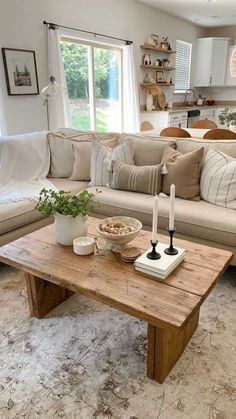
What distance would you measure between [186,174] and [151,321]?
147 cm

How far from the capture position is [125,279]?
145 centimetres

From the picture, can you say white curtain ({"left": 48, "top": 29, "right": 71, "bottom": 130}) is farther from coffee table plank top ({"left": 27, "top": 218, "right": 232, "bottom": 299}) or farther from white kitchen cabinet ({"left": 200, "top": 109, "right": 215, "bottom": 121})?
white kitchen cabinet ({"left": 200, "top": 109, "right": 215, "bottom": 121})

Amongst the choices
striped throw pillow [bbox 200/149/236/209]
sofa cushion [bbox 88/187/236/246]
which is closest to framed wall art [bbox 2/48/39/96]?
sofa cushion [bbox 88/187/236/246]

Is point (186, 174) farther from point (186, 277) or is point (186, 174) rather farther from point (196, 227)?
point (186, 277)

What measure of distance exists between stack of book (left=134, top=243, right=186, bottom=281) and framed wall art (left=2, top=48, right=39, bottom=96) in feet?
9.31

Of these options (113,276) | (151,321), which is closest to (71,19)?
(113,276)

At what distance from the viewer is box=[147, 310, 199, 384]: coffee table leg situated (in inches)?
53.6

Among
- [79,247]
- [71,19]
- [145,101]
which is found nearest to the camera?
[79,247]

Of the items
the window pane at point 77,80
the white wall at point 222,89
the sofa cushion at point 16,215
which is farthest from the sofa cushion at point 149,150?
the white wall at point 222,89

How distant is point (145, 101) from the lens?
19.1 ft

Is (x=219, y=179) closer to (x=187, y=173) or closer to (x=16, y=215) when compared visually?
(x=187, y=173)

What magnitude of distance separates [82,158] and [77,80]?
1995 millimetres

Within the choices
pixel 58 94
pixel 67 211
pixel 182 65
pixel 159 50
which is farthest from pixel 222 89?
pixel 67 211

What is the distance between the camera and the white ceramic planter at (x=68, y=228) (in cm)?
169
